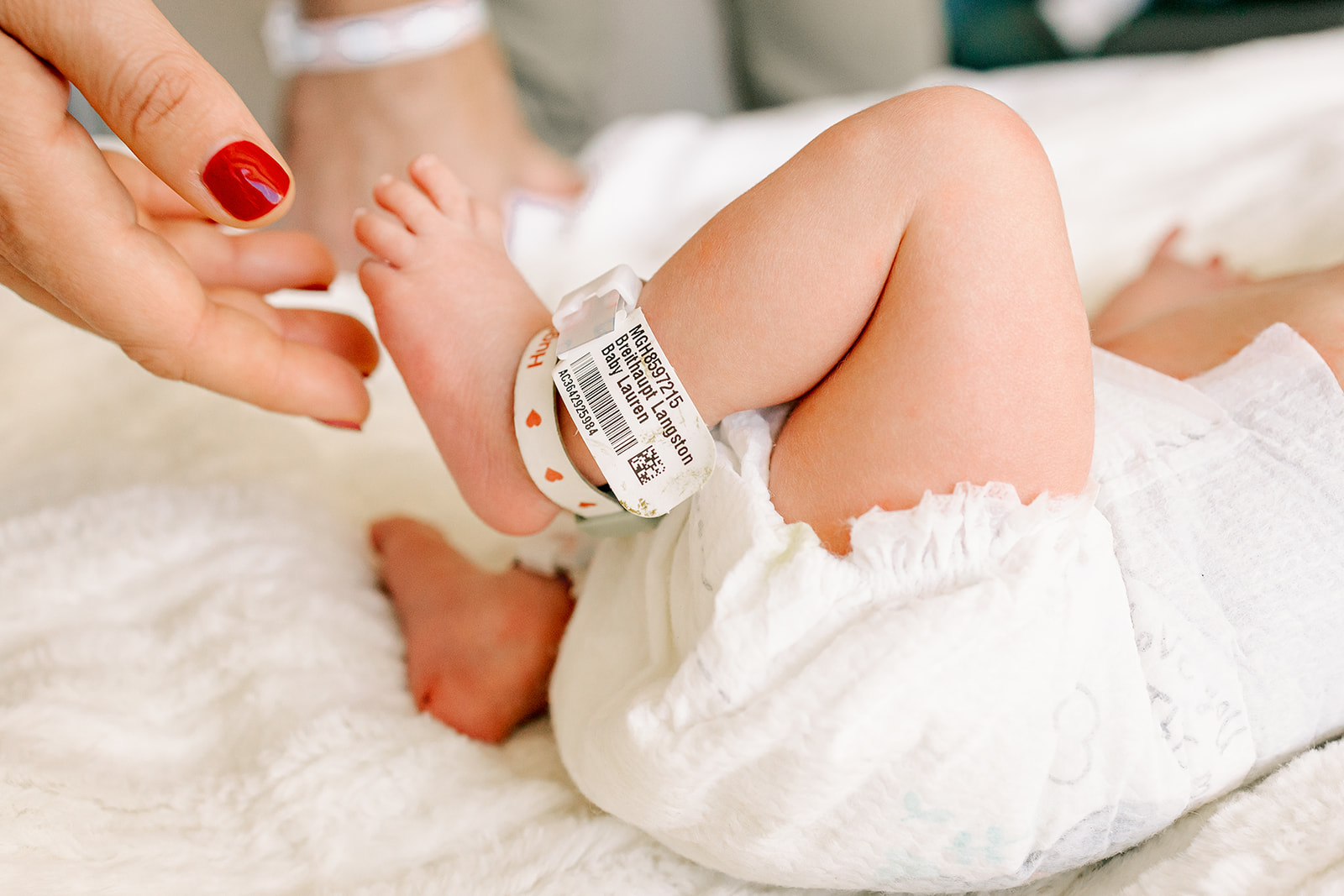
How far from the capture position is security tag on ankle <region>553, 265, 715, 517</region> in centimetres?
62

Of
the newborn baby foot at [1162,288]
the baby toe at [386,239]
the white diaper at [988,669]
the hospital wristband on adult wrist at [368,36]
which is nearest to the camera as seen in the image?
the white diaper at [988,669]

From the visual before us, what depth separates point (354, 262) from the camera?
4.75 feet

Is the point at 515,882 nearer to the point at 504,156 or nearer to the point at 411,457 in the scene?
the point at 411,457

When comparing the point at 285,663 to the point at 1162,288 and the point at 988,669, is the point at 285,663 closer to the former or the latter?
the point at 988,669

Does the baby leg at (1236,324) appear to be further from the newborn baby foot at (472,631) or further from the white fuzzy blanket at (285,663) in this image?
the newborn baby foot at (472,631)

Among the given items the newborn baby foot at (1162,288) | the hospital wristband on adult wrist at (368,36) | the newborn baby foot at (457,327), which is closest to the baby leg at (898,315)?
the newborn baby foot at (457,327)

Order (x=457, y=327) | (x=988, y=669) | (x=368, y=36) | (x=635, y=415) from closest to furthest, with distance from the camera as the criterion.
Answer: (x=988, y=669) < (x=635, y=415) < (x=457, y=327) < (x=368, y=36)

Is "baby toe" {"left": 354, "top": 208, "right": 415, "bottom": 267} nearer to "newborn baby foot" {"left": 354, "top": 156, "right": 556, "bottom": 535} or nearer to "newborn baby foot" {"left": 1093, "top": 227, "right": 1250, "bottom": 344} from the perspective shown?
"newborn baby foot" {"left": 354, "top": 156, "right": 556, "bottom": 535}

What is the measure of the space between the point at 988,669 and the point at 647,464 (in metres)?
0.25

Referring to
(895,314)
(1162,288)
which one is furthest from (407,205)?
(1162,288)

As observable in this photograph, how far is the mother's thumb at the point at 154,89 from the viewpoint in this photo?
54 cm

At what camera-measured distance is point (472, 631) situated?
80 cm

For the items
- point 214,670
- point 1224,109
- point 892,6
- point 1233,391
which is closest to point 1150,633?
point 1233,391

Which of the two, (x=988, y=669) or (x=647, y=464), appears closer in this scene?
(x=988, y=669)
